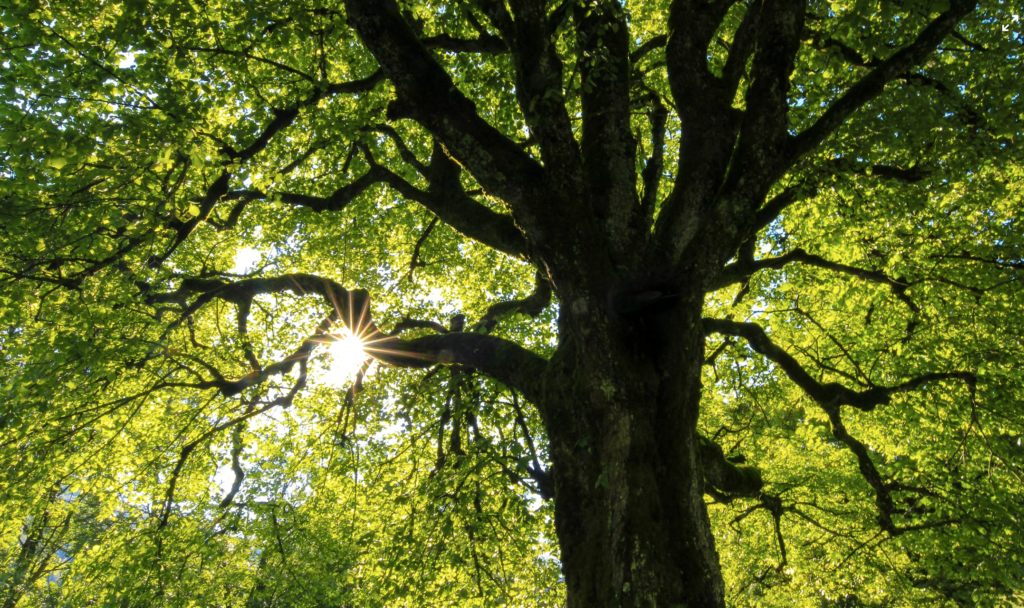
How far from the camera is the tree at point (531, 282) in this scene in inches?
168

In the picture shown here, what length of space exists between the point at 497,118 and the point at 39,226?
5822mm

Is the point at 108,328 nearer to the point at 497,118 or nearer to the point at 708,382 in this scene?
the point at 497,118

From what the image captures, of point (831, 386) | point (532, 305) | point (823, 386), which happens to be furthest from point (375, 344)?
point (831, 386)

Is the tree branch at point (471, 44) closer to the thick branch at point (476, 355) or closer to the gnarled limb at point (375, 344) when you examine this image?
the gnarled limb at point (375, 344)

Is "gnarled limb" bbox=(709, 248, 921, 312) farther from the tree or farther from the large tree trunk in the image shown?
the large tree trunk

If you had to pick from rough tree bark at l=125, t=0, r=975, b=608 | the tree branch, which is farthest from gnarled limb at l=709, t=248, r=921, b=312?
the tree branch

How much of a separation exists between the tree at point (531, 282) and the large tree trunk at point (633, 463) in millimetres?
27

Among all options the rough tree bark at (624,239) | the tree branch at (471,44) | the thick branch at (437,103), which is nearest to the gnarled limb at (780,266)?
the rough tree bark at (624,239)

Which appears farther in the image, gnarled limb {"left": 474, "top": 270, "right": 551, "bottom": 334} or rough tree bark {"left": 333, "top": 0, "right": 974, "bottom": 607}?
gnarled limb {"left": 474, "top": 270, "right": 551, "bottom": 334}

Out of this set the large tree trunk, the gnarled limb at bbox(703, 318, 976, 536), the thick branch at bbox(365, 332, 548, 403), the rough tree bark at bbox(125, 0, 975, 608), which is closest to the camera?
the large tree trunk

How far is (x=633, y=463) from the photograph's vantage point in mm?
3848

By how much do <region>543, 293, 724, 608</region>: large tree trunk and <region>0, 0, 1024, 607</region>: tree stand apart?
3 cm

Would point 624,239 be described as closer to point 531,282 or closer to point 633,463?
point 633,463

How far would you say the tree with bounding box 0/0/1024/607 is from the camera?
426cm
